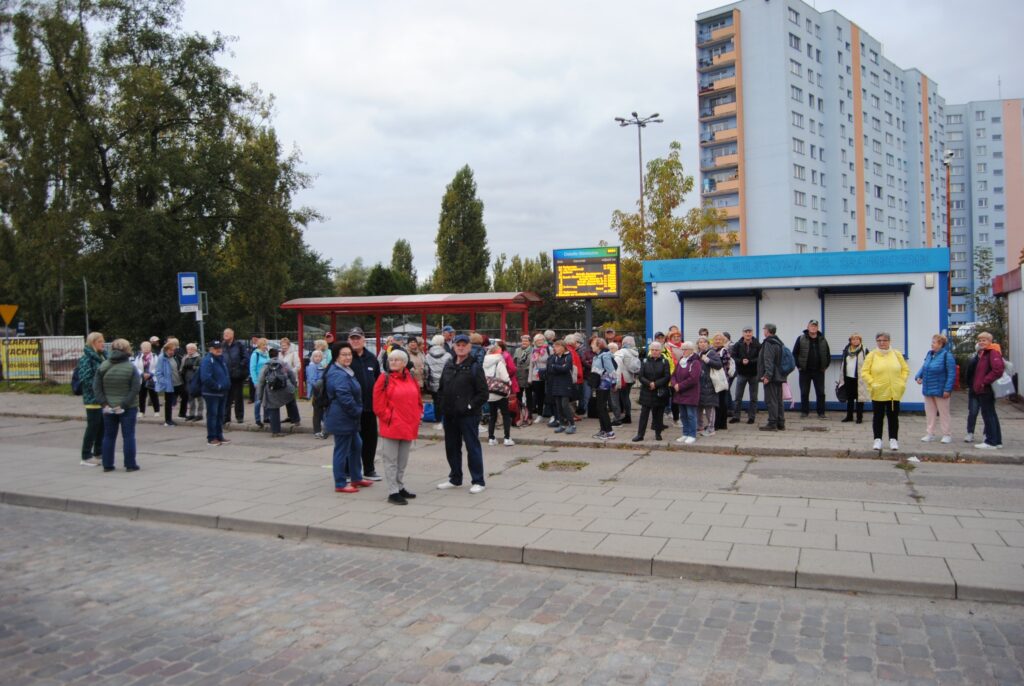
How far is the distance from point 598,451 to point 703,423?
243 centimetres

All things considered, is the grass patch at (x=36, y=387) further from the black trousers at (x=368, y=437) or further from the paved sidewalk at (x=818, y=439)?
the black trousers at (x=368, y=437)

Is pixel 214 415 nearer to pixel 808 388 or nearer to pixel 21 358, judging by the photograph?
pixel 808 388

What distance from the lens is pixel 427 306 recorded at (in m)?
18.5

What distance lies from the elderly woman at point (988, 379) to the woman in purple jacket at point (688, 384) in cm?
381

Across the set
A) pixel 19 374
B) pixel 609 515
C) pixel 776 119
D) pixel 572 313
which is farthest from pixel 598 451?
pixel 776 119

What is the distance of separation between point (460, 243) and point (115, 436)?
48.4 m

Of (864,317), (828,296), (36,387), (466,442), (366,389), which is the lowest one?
(36,387)

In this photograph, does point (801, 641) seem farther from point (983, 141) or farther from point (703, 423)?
point (983, 141)

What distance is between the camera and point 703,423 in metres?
13.2

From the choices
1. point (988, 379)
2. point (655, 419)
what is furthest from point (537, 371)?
point (988, 379)

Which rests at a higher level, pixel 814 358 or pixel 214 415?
pixel 814 358

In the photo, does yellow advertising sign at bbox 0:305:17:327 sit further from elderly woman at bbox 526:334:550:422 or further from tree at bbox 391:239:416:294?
tree at bbox 391:239:416:294

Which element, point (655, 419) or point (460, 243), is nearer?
point (655, 419)

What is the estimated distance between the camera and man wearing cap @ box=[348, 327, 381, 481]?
372 inches
